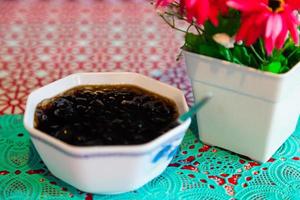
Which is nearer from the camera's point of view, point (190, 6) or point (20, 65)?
point (190, 6)

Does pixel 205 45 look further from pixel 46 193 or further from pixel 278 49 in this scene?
pixel 46 193

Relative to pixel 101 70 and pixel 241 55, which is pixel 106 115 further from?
pixel 101 70

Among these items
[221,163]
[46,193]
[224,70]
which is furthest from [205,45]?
[46,193]

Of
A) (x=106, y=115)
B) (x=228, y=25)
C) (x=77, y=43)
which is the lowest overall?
(x=77, y=43)

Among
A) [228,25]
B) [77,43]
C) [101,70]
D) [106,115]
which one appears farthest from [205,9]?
[77,43]

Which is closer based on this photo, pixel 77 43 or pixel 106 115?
pixel 106 115

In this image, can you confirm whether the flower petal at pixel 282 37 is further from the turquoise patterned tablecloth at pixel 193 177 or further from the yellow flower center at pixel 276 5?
the turquoise patterned tablecloth at pixel 193 177

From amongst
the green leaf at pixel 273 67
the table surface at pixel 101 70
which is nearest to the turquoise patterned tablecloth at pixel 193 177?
the table surface at pixel 101 70
